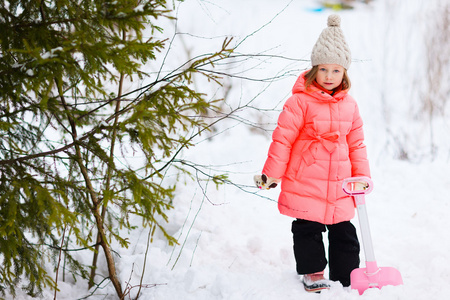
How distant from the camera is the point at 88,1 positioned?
8.70 feet

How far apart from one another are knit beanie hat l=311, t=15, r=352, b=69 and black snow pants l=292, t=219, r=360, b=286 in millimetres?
1015

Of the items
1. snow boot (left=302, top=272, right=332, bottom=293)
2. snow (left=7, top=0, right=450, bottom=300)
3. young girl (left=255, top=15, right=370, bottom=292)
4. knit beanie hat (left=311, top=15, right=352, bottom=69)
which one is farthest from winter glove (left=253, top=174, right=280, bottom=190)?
knit beanie hat (left=311, top=15, right=352, bottom=69)

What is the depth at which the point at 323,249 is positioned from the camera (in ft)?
9.97

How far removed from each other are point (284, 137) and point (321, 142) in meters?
0.23

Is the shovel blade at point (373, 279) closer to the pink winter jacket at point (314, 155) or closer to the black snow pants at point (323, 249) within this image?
the black snow pants at point (323, 249)

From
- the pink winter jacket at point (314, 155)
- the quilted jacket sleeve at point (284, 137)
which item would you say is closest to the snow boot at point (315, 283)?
the pink winter jacket at point (314, 155)

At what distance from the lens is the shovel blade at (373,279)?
2867 millimetres

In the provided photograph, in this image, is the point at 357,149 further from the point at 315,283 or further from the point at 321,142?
the point at 315,283

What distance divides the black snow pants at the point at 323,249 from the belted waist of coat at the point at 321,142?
1.37 feet

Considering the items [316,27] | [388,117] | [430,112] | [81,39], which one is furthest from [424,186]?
[316,27]

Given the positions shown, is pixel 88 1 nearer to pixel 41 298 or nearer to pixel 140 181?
pixel 140 181

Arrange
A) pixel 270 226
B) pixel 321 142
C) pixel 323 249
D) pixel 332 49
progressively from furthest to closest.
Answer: pixel 270 226, pixel 323 249, pixel 321 142, pixel 332 49

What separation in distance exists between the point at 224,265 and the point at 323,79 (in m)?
1.61

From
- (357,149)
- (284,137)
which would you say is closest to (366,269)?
(357,149)
